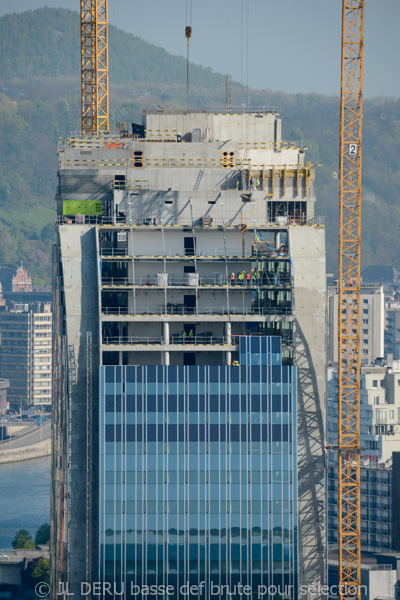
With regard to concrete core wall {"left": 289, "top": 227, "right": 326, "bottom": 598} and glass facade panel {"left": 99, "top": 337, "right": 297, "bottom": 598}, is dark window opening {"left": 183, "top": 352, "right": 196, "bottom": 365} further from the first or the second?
concrete core wall {"left": 289, "top": 227, "right": 326, "bottom": 598}

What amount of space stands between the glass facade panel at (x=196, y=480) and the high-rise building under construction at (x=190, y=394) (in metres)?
0.15

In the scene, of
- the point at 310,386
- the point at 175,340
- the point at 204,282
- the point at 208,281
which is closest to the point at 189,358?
the point at 175,340

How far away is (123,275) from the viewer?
616 feet

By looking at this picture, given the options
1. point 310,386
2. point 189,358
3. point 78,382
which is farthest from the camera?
point 310,386

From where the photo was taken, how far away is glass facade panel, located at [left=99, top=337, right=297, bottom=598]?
575 feet

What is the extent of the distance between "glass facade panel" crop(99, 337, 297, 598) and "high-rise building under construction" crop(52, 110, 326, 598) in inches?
5.9

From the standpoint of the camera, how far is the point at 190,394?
582ft

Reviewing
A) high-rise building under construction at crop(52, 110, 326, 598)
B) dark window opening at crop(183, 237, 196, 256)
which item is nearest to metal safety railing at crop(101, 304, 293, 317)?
high-rise building under construction at crop(52, 110, 326, 598)

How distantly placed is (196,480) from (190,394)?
9.14 metres

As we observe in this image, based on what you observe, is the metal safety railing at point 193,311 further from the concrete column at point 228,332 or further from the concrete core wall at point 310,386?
the concrete core wall at point 310,386

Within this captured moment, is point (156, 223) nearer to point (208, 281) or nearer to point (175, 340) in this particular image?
point (208, 281)

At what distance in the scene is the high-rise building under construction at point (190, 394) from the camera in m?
176

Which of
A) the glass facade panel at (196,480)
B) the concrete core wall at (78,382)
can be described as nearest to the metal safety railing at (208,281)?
the concrete core wall at (78,382)

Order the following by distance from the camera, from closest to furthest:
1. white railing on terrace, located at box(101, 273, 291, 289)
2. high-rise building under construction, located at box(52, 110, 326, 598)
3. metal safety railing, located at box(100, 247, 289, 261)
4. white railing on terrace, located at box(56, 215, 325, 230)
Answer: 1. high-rise building under construction, located at box(52, 110, 326, 598)
2. white railing on terrace, located at box(101, 273, 291, 289)
3. metal safety railing, located at box(100, 247, 289, 261)
4. white railing on terrace, located at box(56, 215, 325, 230)
